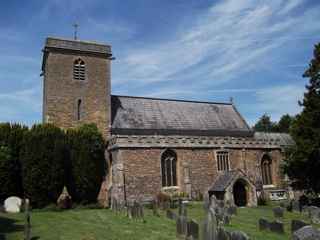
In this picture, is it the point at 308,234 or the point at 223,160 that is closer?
the point at 308,234

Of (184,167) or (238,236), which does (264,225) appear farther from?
(184,167)

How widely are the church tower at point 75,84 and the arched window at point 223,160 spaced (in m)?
9.37

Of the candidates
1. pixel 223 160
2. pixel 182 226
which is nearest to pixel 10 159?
pixel 182 226

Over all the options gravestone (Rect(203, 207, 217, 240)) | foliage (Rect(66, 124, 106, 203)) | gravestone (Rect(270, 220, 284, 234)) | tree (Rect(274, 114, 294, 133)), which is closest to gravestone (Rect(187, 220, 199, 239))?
gravestone (Rect(203, 207, 217, 240))

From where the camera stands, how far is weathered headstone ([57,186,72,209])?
2231 cm

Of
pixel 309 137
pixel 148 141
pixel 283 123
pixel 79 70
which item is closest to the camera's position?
pixel 309 137

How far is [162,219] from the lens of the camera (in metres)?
16.9

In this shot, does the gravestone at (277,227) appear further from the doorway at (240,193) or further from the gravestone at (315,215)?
the doorway at (240,193)

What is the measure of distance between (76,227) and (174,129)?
51.7 feet

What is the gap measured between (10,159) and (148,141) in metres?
9.60

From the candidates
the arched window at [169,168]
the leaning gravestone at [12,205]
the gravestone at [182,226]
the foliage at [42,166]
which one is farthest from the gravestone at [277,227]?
the leaning gravestone at [12,205]

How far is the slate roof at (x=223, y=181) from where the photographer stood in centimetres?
2386

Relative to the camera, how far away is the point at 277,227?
1270 centimetres

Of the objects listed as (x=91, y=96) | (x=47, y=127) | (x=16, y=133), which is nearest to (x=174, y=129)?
(x=91, y=96)
